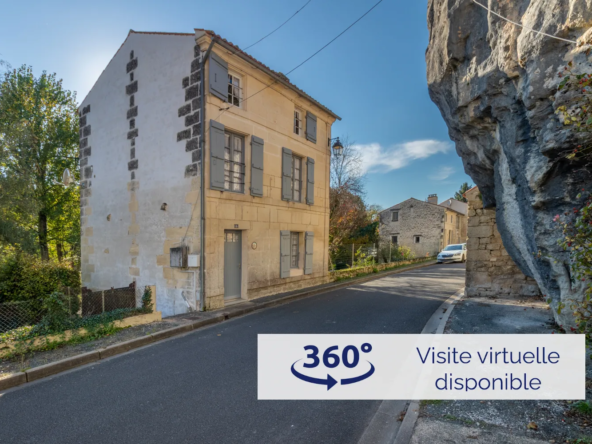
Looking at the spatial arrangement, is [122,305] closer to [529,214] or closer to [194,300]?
[194,300]

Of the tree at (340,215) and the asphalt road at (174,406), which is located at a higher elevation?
the tree at (340,215)

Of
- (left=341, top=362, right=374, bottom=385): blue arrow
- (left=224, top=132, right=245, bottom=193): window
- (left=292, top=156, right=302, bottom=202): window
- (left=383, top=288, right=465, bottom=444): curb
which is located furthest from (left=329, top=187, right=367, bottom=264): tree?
(left=341, top=362, right=374, bottom=385): blue arrow

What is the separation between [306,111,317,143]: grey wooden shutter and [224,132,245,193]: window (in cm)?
327

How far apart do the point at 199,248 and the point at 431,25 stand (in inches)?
267

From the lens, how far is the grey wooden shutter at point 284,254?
9.96m

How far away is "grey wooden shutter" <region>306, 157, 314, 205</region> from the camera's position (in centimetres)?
1124

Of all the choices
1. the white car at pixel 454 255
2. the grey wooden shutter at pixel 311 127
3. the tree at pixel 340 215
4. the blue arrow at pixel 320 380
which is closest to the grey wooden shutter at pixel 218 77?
the grey wooden shutter at pixel 311 127

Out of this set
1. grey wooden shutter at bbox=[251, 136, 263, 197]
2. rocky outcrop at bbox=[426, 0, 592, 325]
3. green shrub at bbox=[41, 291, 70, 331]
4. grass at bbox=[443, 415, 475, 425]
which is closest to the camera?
grass at bbox=[443, 415, 475, 425]

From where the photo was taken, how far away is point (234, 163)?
342 inches

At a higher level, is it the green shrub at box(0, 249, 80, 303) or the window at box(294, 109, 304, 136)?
the window at box(294, 109, 304, 136)

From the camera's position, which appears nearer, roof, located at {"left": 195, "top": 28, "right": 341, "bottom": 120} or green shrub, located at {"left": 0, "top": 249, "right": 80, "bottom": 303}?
roof, located at {"left": 195, "top": 28, "right": 341, "bottom": 120}

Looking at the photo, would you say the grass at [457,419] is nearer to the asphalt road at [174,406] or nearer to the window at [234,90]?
the asphalt road at [174,406]

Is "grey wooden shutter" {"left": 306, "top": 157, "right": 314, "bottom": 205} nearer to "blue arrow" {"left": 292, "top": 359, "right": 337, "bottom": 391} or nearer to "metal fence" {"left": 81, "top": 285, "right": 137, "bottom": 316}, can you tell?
"metal fence" {"left": 81, "top": 285, "right": 137, "bottom": 316}

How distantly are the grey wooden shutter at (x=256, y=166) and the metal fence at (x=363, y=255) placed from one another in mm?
7403
